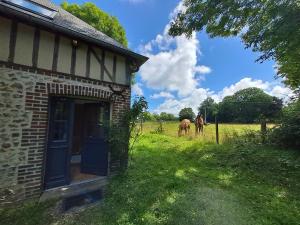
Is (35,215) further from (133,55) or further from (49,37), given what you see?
(133,55)

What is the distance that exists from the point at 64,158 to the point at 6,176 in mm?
1354

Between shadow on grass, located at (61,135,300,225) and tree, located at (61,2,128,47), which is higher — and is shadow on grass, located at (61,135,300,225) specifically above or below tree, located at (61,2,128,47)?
below

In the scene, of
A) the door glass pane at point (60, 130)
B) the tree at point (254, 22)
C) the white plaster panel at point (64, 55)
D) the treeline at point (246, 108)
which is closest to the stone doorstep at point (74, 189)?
the door glass pane at point (60, 130)

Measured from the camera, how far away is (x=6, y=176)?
4.37 metres

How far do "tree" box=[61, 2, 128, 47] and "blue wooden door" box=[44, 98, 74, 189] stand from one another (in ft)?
46.1

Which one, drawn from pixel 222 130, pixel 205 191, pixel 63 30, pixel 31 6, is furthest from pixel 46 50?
pixel 222 130

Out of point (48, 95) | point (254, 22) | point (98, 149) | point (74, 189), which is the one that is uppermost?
point (254, 22)

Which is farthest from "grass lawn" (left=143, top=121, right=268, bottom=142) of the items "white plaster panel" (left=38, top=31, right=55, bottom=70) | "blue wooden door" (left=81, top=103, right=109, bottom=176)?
"white plaster panel" (left=38, top=31, right=55, bottom=70)

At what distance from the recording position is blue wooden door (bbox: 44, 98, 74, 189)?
5230 millimetres

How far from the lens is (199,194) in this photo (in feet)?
16.2

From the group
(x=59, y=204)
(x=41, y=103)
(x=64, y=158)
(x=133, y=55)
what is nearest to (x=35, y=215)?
(x=59, y=204)

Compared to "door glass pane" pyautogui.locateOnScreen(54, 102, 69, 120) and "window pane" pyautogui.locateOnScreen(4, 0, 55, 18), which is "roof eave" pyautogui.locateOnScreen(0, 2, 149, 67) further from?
"door glass pane" pyautogui.locateOnScreen(54, 102, 69, 120)

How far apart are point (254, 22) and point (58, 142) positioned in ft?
23.2

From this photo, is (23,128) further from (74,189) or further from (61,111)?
(74,189)
